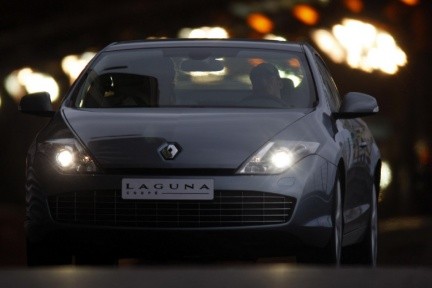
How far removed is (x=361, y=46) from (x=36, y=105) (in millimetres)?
28753

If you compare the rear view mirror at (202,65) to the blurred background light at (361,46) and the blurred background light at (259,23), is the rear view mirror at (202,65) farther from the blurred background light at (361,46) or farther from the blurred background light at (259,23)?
the blurred background light at (259,23)

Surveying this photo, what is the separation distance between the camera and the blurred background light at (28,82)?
4344 centimetres

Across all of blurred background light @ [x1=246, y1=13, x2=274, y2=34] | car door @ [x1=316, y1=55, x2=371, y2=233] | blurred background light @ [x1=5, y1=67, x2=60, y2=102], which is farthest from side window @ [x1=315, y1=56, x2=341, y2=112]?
blurred background light @ [x1=5, y1=67, x2=60, y2=102]

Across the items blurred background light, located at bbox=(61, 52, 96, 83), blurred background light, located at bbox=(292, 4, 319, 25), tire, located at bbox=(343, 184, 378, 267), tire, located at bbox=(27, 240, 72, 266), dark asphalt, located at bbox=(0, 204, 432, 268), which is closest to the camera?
tire, located at bbox=(27, 240, 72, 266)

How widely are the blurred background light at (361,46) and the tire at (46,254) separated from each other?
27732 millimetres

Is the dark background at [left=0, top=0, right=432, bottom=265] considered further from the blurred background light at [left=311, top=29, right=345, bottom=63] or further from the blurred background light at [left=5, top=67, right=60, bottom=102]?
the blurred background light at [left=5, top=67, right=60, bottom=102]

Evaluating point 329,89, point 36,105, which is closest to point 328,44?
point 329,89

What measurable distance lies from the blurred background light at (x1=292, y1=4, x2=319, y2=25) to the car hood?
94.2 ft

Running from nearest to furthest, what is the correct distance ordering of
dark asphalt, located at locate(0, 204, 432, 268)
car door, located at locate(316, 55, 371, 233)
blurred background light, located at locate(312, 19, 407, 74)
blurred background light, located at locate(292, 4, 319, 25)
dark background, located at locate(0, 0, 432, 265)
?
car door, located at locate(316, 55, 371, 233) < dark asphalt, located at locate(0, 204, 432, 268) < dark background, located at locate(0, 0, 432, 265) < blurred background light, located at locate(312, 19, 407, 74) < blurred background light, located at locate(292, 4, 319, 25)

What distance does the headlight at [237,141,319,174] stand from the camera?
10.1 metres

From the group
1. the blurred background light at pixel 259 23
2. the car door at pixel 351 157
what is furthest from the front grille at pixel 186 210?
the blurred background light at pixel 259 23

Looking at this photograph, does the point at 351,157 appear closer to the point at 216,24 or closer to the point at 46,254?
the point at 46,254

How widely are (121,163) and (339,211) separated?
1405 mm

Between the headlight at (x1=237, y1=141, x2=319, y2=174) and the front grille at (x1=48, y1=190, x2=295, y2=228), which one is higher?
the headlight at (x1=237, y1=141, x2=319, y2=174)
